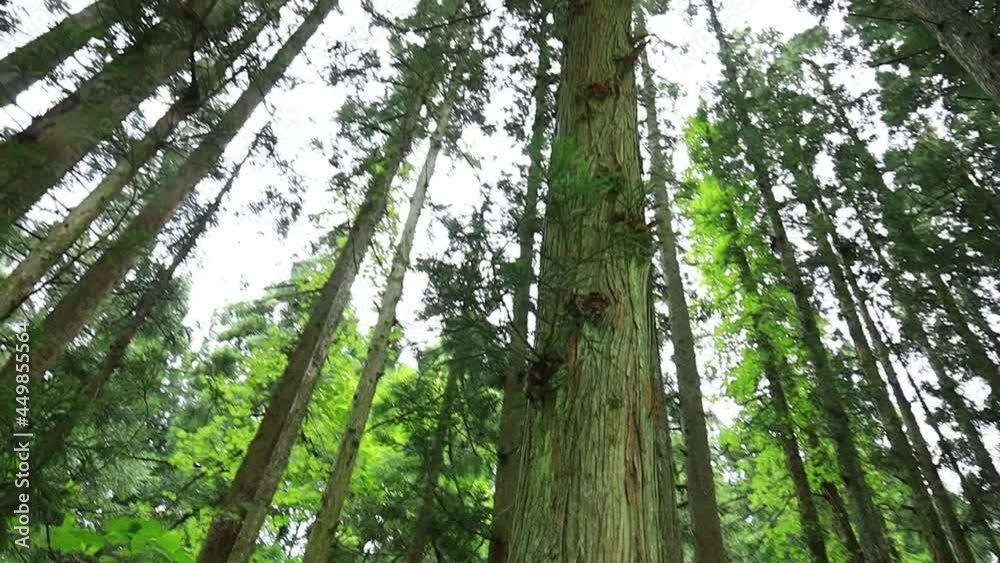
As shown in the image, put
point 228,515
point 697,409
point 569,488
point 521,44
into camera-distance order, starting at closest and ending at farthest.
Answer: point 569,488
point 228,515
point 697,409
point 521,44

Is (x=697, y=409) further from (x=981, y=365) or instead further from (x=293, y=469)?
(x=981, y=365)

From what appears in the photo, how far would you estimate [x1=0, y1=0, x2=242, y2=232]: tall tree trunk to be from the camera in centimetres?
398

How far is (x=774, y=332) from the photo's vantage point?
1102 centimetres

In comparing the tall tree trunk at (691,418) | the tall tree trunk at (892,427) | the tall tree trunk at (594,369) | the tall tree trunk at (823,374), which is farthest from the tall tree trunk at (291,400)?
the tall tree trunk at (892,427)

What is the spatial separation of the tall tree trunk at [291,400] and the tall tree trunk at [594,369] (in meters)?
5.26

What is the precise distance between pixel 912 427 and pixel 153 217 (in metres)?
13.7

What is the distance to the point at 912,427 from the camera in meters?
10.4

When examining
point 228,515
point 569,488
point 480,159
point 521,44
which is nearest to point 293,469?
point 228,515

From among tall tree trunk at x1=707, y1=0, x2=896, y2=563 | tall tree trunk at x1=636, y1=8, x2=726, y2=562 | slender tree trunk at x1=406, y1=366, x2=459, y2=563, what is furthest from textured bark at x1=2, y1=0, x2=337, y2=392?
tall tree trunk at x1=707, y1=0, x2=896, y2=563

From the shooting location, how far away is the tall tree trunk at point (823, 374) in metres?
7.95

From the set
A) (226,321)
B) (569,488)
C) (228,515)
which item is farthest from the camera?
(226,321)

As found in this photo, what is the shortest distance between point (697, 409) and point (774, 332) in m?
4.78

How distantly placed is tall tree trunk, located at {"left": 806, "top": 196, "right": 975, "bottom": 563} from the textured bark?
10.8 metres

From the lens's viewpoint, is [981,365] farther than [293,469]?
Yes
